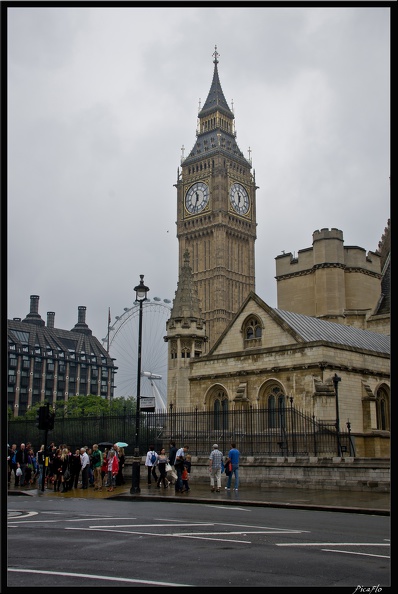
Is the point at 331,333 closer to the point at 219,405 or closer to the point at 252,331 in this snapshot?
the point at 252,331

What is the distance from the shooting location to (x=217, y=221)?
390 ft

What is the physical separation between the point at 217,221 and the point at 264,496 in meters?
99.6

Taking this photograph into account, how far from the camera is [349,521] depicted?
588 inches

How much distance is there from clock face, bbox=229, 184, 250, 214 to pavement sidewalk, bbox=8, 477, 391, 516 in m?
100

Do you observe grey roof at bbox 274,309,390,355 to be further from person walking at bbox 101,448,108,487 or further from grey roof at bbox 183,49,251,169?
grey roof at bbox 183,49,251,169

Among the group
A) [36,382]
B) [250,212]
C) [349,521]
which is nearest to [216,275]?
[250,212]

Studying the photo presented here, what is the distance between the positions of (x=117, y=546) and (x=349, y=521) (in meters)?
6.26

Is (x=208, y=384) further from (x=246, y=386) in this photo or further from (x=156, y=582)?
(x=156, y=582)

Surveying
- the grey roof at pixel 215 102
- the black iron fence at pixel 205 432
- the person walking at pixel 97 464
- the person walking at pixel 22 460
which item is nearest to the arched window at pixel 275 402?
the black iron fence at pixel 205 432

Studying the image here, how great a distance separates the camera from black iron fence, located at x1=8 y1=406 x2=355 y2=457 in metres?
29.4

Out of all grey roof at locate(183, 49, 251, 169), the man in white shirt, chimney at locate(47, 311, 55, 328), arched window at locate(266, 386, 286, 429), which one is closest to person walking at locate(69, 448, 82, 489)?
the man in white shirt

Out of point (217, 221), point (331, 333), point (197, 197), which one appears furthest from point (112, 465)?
point (197, 197)

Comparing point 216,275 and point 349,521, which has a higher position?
point 216,275

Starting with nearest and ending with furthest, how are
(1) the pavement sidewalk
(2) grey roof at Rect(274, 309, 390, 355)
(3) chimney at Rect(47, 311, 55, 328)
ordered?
(1) the pavement sidewalk < (2) grey roof at Rect(274, 309, 390, 355) < (3) chimney at Rect(47, 311, 55, 328)
